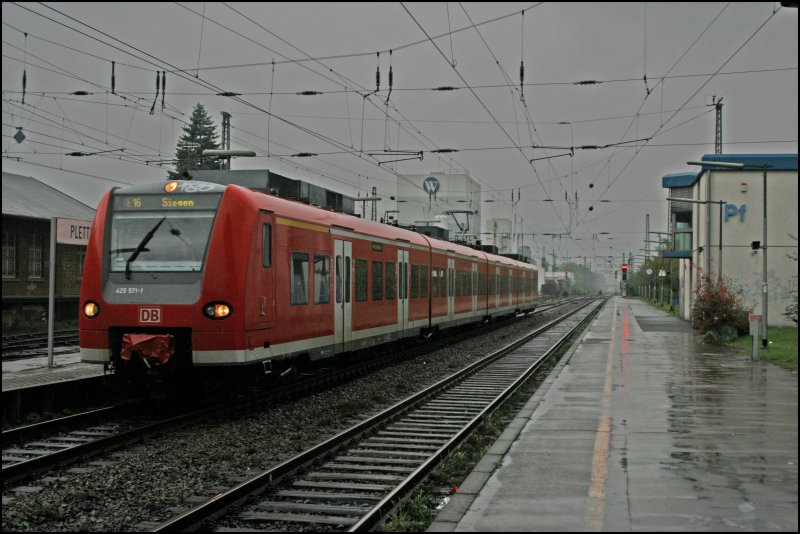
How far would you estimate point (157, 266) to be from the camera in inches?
453

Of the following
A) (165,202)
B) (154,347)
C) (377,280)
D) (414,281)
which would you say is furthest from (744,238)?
(154,347)

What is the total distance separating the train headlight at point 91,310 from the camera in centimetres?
1156

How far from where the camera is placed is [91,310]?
38.2 ft

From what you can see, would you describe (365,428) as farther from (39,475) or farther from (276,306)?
(39,475)

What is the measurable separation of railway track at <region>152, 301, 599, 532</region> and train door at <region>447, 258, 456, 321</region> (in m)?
11.5

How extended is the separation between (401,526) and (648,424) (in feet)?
15.6

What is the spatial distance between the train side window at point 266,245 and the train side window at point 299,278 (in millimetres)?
983

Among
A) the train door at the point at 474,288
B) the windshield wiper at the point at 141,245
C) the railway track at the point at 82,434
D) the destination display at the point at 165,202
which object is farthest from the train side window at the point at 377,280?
the train door at the point at 474,288

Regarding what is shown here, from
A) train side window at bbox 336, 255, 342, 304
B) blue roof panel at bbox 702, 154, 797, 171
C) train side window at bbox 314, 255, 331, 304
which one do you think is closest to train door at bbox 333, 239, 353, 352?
train side window at bbox 336, 255, 342, 304

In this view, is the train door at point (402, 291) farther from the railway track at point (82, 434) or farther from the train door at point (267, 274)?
the train door at point (267, 274)

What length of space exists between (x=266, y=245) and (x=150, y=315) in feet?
6.13

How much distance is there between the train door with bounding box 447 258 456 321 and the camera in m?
26.3

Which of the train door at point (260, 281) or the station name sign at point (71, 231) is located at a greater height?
the station name sign at point (71, 231)

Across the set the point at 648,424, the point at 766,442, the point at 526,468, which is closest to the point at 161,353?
the point at 526,468
